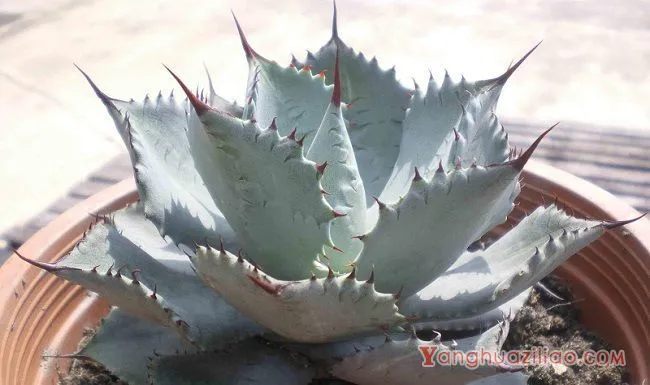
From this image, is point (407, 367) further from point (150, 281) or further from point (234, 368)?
point (150, 281)

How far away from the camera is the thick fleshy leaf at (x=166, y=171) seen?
80 centimetres

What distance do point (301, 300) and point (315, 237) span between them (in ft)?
0.35

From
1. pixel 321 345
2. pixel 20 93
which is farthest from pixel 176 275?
pixel 20 93

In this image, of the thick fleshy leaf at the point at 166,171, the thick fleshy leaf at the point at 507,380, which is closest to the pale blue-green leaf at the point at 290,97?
the thick fleshy leaf at the point at 166,171

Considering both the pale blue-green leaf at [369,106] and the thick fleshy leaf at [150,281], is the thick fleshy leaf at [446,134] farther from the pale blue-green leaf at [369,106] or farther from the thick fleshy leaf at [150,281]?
the thick fleshy leaf at [150,281]

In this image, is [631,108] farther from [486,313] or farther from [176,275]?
[176,275]

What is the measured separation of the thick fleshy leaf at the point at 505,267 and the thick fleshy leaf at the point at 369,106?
173mm

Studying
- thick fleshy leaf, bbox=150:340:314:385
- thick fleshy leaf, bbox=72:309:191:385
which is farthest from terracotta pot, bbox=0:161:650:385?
thick fleshy leaf, bbox=150:340:314:385

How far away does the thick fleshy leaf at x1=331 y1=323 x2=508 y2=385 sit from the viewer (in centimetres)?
68

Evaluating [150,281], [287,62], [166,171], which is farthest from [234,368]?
[287,62]

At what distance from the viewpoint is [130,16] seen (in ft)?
9.68

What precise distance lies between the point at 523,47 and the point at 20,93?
1816 millimetres

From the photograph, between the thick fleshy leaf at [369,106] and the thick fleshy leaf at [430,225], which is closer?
the thick fleshy leaf at [430,225]

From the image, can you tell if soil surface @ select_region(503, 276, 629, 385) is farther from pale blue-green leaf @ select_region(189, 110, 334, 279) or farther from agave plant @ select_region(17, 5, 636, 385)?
pale blue-green leaf @ select_region(189, 110, 334, 279)
